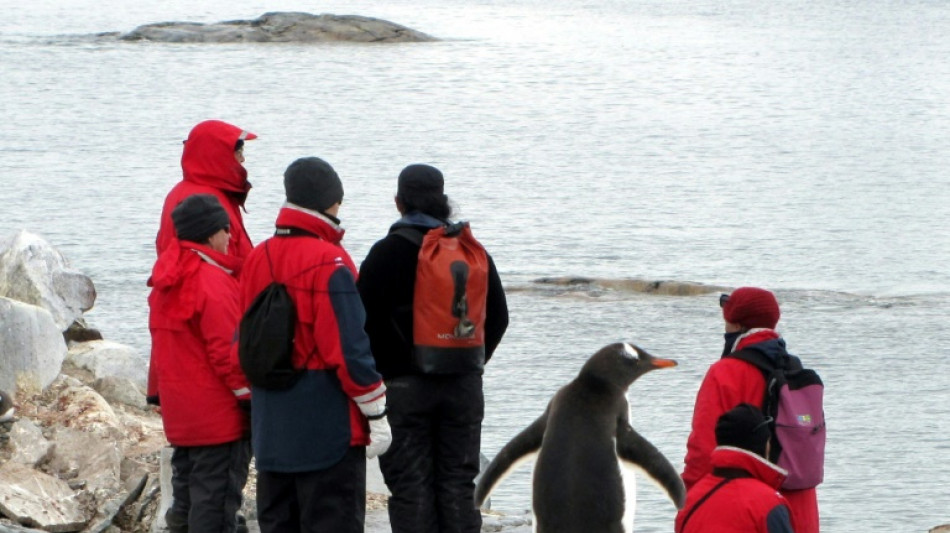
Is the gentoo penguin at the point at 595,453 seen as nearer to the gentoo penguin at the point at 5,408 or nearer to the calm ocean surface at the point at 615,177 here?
the calm ocean surface at the point at 615,177

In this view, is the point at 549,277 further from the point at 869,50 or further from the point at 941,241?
the point at 869,50

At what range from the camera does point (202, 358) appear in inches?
216

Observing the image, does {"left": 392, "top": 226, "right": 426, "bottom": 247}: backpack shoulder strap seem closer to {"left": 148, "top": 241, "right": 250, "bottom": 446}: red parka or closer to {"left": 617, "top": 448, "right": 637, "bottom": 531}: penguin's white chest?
{"left": 148, "top": 241, "right": 250, "bottom": 446}: red parka

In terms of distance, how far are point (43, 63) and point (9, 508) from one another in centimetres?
3928

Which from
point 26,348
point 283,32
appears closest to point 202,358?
point 26,348

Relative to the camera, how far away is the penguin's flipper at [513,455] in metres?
5.16

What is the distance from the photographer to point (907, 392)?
462 inches

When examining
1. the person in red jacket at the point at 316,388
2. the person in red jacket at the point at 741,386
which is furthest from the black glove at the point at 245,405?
the person in red jacket at the point at 741,386

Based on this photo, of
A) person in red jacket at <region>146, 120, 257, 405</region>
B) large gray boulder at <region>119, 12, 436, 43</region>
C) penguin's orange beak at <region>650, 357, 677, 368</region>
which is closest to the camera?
penguin's orange beak at <region>650, 357, 677, 368</region>

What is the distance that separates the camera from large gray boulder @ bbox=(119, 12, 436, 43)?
5203 centimetres

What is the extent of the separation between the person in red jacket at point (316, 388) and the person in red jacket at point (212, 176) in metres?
0.74

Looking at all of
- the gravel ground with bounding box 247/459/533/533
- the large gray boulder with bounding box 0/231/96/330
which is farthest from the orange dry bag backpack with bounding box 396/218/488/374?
the large gray boulder with bounding box 0/231/96/330

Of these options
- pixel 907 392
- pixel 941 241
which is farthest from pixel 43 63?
pixel 907 392

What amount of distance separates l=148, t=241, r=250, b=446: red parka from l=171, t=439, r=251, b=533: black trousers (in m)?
0.06
